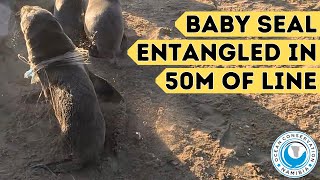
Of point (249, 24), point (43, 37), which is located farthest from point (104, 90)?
point (249, 24)

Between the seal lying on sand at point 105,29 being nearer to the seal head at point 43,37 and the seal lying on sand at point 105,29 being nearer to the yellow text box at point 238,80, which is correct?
the yellow text box at point 238,80

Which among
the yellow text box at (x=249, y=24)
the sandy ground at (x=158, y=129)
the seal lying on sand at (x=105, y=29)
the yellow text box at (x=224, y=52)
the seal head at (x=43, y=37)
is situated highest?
the seal head at (x=43, y=37)

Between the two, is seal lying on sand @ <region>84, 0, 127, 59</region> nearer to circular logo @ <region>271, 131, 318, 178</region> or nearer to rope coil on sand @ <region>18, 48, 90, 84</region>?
rope coil on sand @ <region>18, 48, 90, 84</region>

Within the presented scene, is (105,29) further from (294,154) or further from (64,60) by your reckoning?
(294,154)

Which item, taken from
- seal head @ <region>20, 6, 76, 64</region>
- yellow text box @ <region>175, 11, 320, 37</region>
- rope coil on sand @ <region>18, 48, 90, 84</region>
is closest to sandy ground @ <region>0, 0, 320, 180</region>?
rope coil on sand @ <region>18, 48, 90, 84</region>

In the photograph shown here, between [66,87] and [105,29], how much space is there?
2025 mm

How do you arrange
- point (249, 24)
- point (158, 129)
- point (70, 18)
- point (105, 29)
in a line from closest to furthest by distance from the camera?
point (158, 129)
point (105, 29)
point (70, 18)
point (249, 24)

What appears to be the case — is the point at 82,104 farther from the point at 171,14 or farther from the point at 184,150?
the point at 171,14

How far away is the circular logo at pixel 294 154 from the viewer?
19.3 feet

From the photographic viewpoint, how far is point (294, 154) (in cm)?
608

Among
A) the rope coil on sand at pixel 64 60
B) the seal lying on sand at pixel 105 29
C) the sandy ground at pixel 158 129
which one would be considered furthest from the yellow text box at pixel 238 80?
the rope coil on sand at pixel 64 60

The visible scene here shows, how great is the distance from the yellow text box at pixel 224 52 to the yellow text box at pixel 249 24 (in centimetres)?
21

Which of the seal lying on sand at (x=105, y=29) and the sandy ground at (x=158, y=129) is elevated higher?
the seal lying on sand at (x=105, y=29)

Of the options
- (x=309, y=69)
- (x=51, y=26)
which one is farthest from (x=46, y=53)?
(x=309, y=69)
